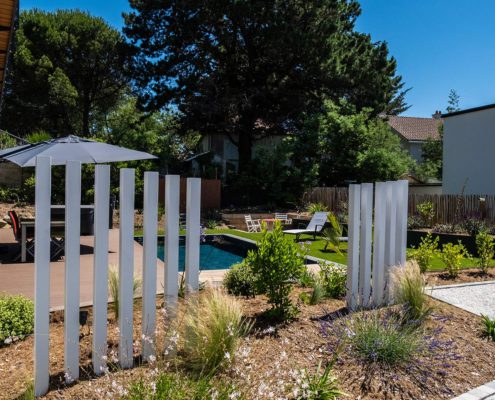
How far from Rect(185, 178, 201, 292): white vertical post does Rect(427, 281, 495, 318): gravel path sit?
308 cm

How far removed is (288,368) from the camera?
363cm

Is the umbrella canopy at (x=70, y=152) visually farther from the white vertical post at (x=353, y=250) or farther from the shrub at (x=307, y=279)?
the white vertical post at (x=353, y=250)

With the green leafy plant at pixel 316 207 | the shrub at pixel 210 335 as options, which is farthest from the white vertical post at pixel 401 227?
the green leafy plant at pixel 316 207

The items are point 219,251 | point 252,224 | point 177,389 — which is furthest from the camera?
point 252,224

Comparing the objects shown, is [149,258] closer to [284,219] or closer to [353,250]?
[353,250]

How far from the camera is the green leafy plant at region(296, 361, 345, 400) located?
10.6 ft

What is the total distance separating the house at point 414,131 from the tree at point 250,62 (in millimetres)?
15113

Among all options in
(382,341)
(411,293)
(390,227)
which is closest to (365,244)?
(390,227)

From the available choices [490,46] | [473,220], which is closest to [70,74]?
[490,46]

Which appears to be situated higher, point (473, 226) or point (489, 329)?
point (473, 226)

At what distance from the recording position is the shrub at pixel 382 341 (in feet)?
12.6

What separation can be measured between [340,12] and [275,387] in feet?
78.4

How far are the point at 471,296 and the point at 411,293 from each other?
2047mm

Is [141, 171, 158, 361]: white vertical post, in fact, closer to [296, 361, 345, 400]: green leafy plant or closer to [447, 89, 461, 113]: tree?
[296, 361, 345, 400]: green leafy plant
